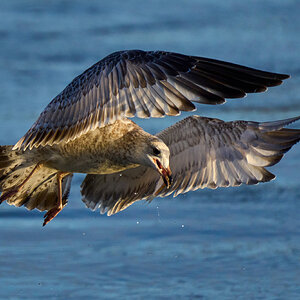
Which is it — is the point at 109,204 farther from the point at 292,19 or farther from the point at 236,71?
the point at 292,19

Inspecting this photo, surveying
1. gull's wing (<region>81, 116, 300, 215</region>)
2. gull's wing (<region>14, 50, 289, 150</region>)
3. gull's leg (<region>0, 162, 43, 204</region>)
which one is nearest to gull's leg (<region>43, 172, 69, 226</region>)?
gull's leg (<region>0, 162, 43, 204</region>)

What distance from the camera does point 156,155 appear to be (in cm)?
602

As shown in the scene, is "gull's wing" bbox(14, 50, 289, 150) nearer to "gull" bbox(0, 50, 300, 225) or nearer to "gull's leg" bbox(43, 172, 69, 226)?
"gull" bbox(0, 50, 300, 225)

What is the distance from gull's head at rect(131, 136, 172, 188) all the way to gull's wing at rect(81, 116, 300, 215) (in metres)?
0.25

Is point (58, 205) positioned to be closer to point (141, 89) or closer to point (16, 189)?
point (16, 189)

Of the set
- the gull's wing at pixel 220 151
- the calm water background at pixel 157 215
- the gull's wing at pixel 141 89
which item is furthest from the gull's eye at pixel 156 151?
the calm water background at pixel 157 215

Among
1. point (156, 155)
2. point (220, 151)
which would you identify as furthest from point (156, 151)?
point (220, 151)

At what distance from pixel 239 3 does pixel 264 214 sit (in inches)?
192

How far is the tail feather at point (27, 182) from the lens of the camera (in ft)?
20.8

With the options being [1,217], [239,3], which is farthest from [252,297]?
[239,3]

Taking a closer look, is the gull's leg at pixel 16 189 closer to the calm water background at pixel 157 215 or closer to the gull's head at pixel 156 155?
the calm water background at pixel 157 215

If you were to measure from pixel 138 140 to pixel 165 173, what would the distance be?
31cm

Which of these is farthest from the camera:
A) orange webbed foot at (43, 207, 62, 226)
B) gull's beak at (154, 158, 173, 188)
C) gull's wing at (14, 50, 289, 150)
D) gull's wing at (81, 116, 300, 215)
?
orange webbed foot at (43, 207, 62, 226)

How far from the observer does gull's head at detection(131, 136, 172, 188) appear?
19.6 feet
